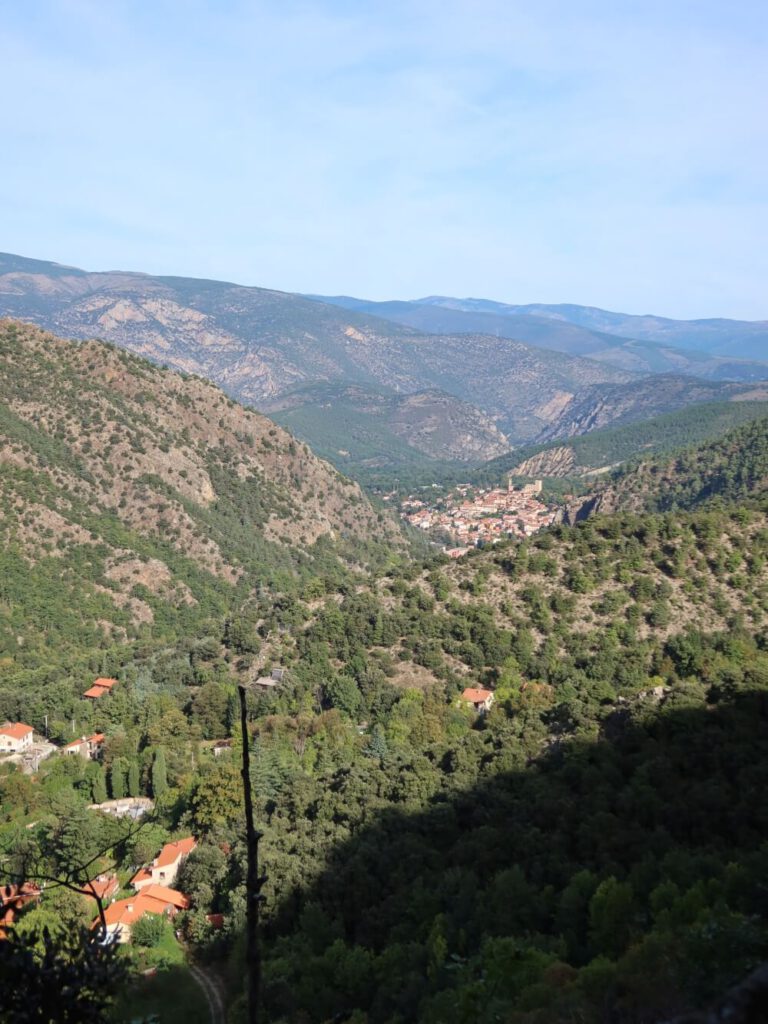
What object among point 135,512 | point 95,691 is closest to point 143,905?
point 95,691

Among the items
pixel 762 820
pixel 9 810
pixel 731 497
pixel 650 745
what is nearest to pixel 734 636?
pixel 650 745

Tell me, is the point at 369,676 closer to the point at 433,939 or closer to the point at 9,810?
the point at 9,810

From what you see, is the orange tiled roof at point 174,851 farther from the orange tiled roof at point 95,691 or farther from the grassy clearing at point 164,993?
the orange tiled roof at point 95,691

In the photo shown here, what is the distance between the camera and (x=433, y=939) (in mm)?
22422

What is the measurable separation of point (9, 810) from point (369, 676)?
20671 millimetres

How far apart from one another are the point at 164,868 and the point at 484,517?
14845cm

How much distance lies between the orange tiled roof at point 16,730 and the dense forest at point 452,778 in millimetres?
1722

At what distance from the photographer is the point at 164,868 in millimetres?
32688

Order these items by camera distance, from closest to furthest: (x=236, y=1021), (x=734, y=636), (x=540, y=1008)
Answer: (x=540, y=1008) → (x=236, y=1021) → (x=734, y=636)

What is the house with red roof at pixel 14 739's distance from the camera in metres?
51.1

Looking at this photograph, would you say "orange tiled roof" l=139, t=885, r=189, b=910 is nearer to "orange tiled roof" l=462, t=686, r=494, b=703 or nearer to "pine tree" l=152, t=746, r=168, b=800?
"pine tree" l=152, t=746, r=168, b=800

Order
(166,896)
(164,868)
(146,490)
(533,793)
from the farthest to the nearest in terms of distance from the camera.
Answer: (146,490) → (164,868) → (166,896) → (533,793)

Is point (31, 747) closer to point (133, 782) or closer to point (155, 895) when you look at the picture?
point (133, 782)

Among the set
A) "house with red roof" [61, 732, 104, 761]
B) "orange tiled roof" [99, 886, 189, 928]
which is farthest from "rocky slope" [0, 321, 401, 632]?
"orange tiled roof" [99, 886, 189, 928]
